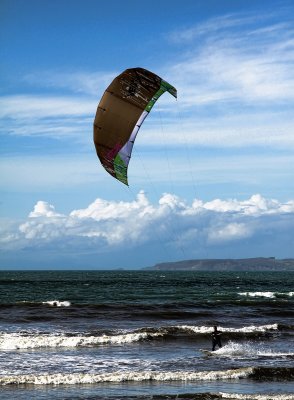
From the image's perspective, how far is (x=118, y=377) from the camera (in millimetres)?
19922

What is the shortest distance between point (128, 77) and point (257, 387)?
10125 millimetres

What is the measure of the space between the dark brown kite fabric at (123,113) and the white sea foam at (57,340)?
403 inches

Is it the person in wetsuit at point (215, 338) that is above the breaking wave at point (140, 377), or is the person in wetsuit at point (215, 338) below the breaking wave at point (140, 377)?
above

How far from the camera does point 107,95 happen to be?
1969 centimetres

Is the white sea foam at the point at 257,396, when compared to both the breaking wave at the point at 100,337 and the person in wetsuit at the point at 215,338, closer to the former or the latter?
the person in wetsuit at the point at 215,338

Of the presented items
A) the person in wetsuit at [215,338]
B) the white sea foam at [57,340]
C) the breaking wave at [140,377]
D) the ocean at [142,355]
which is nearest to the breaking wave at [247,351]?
the ocean at [142,355]

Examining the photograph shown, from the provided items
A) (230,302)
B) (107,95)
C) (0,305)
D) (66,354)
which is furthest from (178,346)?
(230,302)

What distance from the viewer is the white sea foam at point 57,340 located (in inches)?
1061

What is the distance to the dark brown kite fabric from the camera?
64.9 feet

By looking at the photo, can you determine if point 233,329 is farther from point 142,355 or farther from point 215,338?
point 142,355

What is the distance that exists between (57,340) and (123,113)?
1205 cm

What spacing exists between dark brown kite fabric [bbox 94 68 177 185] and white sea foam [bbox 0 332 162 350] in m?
10.2

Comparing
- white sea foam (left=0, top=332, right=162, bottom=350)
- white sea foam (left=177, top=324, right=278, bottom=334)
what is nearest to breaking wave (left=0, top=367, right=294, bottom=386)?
white sea foam (left=0, top=332, right=162, bottom=350)

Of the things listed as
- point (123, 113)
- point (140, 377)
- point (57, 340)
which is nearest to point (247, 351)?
point (140, 377)
